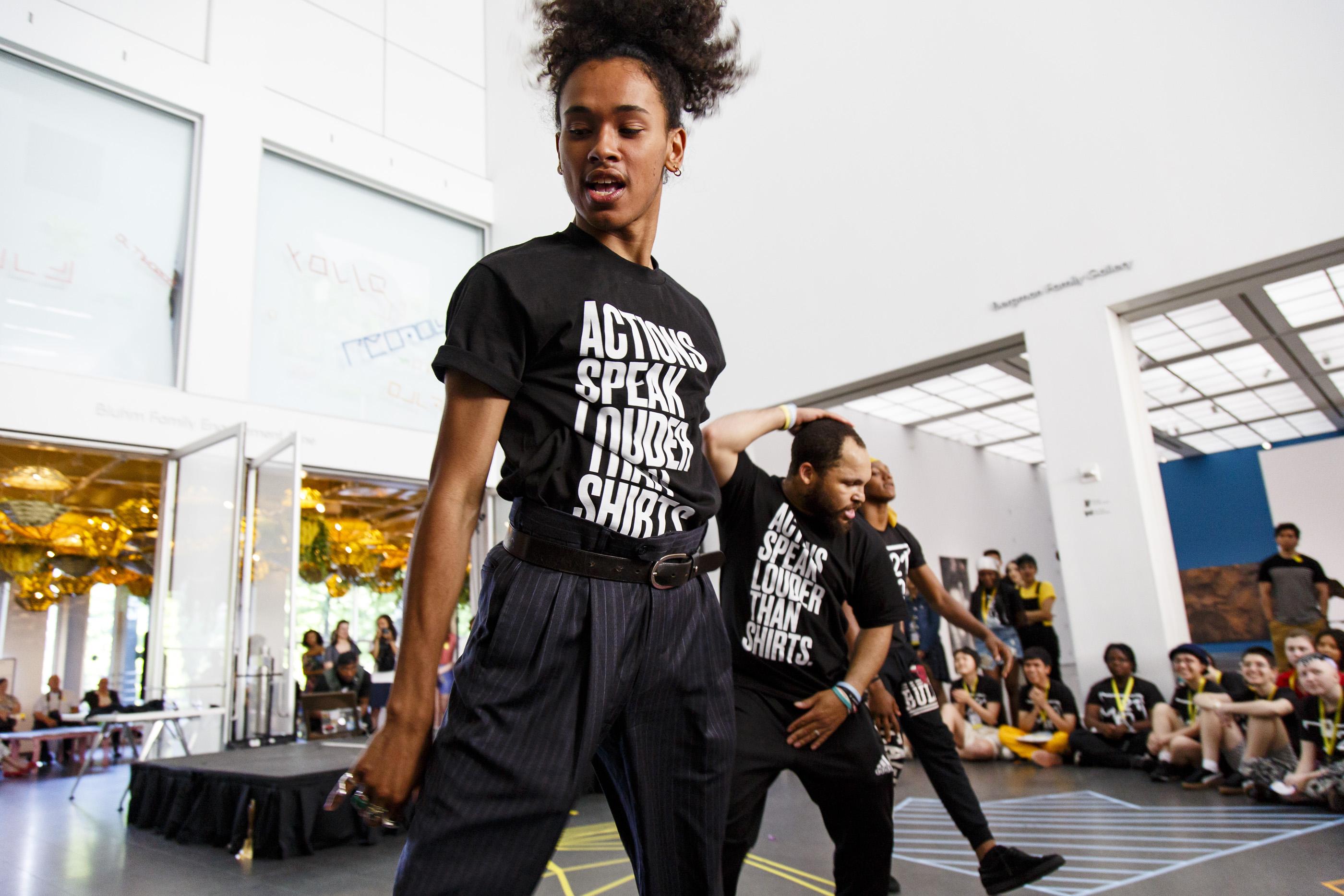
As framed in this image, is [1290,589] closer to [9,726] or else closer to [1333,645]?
[1333,645]

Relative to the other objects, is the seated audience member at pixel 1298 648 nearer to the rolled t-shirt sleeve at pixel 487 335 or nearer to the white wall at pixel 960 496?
the rolled t-shirt sleeve at pixel 487 335

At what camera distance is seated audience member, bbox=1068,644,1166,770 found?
18.3ft

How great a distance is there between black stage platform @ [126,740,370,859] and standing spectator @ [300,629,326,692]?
12.9 ft

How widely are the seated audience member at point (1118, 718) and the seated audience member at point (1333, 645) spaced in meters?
1.07

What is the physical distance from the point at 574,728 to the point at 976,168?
731cm

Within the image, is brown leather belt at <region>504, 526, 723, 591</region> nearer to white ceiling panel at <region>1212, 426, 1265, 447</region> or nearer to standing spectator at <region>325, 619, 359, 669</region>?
standing spectator at <region>325, 619, 359, 669</region>

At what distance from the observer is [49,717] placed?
11.6m

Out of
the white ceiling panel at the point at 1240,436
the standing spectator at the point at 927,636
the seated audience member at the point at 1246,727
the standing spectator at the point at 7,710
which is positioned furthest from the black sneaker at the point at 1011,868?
the white ceiling panel at the point at 1240,436

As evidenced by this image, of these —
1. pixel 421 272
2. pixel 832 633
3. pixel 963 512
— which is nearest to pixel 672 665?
pixel 832 633

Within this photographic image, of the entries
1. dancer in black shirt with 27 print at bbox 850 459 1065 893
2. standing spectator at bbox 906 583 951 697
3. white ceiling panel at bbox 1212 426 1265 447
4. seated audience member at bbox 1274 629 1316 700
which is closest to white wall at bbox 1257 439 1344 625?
white ceiling panel at bbox 1212 426 1265 447

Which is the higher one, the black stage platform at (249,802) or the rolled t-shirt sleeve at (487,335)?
the rolled t-shirt sleeve at (487,335)

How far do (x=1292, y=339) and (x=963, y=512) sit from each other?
16.8ft

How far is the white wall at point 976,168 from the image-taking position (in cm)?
570

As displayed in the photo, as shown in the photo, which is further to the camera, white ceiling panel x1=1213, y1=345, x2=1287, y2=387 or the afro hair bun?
white ceiling panel x1=1213, y1=345, x2=1287, y2=387
